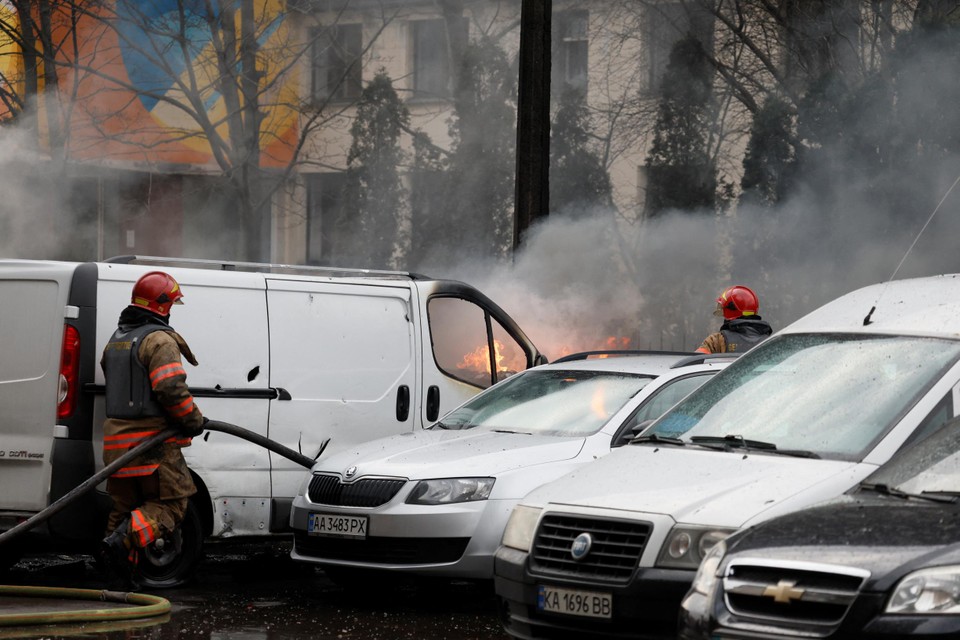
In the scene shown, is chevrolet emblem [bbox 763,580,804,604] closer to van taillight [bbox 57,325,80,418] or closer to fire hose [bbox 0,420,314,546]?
fire hose [bbox 0,420,314,546]

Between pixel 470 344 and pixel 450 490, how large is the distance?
3153 mm

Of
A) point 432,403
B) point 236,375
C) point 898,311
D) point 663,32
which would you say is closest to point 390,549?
point 236,375

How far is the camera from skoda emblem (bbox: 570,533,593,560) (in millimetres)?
5719

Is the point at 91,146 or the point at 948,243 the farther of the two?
the point at 91,146

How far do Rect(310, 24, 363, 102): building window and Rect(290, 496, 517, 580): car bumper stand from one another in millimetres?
19238

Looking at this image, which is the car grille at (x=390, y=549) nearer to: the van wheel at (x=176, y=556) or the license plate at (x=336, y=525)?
the license plate at (x=336, y=525)

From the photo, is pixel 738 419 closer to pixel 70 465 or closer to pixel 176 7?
pixel 70 465

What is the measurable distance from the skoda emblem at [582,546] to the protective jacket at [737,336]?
5.14 meters

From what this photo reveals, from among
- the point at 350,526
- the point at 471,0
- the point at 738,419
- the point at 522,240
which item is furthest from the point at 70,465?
the point at 471,0

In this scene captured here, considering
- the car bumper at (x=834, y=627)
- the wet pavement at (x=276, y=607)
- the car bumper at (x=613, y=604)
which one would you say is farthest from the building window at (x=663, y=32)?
the car bumper at (x=834, y=627)

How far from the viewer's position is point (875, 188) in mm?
21641

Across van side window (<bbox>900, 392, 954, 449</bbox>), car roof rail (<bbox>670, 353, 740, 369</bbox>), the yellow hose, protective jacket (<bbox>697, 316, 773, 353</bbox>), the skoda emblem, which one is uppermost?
protective jacket (<bbox>697, 316, 773, 353</bbox>)

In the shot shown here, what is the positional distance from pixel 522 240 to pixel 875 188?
351 inches

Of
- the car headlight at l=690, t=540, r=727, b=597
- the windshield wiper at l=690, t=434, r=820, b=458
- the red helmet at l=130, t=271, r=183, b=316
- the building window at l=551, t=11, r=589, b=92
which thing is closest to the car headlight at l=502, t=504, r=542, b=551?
the windshield wiper at l=690, t=434, r=820, b=458
